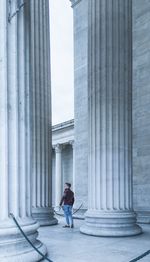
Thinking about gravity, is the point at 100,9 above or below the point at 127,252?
above

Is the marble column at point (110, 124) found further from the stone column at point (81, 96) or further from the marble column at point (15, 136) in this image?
the stone column at point (81, 96)

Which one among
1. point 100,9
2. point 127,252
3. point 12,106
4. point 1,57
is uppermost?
point 100,9

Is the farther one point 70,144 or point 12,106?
point 70,144

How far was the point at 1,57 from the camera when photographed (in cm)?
1655

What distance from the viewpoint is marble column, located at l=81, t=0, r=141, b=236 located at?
26562 mm

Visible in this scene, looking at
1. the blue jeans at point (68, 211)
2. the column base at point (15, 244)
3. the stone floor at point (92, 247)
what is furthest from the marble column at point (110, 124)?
the column base at point (15, 244)

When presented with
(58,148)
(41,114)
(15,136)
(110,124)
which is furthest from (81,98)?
(15,136)

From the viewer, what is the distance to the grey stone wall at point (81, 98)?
4988 centimetres

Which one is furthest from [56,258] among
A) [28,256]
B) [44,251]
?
[28,256]

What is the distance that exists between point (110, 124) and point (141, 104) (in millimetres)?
13222

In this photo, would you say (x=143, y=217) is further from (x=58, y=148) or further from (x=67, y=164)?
(x=58, y=148)

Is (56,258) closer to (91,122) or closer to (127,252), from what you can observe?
(127,252)

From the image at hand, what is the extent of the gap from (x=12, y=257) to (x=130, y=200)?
43.8 ft

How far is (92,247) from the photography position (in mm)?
21719
